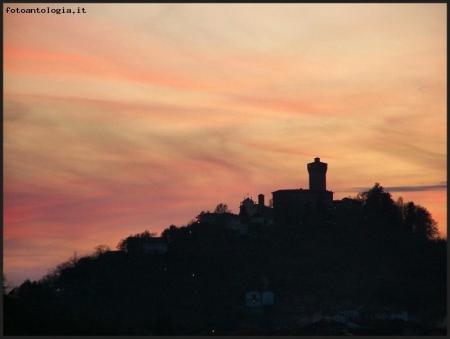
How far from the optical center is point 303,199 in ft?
308

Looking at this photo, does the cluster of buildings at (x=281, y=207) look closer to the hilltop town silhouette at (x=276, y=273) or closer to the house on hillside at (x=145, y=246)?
the hilltop town silhouette at (x=276, y=273)

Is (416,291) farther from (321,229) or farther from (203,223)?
(203,223)

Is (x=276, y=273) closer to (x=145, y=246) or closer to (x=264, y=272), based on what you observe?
(x=264, y=272)

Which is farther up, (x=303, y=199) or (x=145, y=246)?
(x=303, y=199)

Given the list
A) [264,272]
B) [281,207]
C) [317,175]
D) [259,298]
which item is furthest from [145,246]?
[317,175]

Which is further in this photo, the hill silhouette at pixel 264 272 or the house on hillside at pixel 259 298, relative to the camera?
the house on hillside at pixel 259 298

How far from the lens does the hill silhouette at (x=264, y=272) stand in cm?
7825

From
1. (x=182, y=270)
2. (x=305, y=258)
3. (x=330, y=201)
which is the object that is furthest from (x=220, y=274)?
(x=330, y=201)

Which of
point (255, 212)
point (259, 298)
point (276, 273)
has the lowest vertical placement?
point (259, 298)

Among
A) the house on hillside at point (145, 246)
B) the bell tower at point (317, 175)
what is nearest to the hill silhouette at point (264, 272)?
the house on hillside at point (145, 246)

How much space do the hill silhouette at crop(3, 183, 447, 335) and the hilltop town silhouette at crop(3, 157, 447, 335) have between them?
0.11 m

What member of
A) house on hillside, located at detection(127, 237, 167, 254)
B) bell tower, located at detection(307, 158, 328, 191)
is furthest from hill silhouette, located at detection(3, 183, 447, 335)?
bell tower, located at detection(307, 158, 328, 191)

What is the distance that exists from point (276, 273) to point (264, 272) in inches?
39.5

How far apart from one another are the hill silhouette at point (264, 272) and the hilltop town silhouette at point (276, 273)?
0.11 metres
